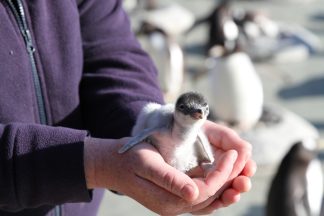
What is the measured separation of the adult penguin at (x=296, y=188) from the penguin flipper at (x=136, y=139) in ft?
4.18

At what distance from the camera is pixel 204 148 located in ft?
2.66

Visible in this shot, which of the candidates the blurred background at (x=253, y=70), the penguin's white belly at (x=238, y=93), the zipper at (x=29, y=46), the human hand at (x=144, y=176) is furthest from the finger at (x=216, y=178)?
the penguin's white belly at (x=238, y=93)

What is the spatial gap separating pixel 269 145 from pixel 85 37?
1.86m

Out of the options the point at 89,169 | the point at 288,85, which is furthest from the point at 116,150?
the point at 288,85

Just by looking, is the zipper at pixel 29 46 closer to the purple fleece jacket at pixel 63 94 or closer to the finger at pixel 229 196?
the purple fleece jacket at pixel 63 94

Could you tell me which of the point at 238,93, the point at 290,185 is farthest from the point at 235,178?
the point at 238,93

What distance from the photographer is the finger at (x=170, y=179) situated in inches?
27.2

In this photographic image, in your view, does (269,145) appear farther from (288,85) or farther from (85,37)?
(85,37)

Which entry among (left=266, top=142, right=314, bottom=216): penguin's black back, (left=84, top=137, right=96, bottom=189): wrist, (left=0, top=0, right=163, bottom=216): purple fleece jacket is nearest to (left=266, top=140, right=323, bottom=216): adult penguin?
(left=266, top=142, right=314, bottom=216): penguin's black back

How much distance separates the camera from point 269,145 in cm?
270

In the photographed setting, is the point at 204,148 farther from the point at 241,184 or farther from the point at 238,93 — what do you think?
the point at 238,93

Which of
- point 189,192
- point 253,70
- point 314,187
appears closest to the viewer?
point 189,192

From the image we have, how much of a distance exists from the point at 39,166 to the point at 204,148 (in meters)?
0.20

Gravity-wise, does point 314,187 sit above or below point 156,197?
below
